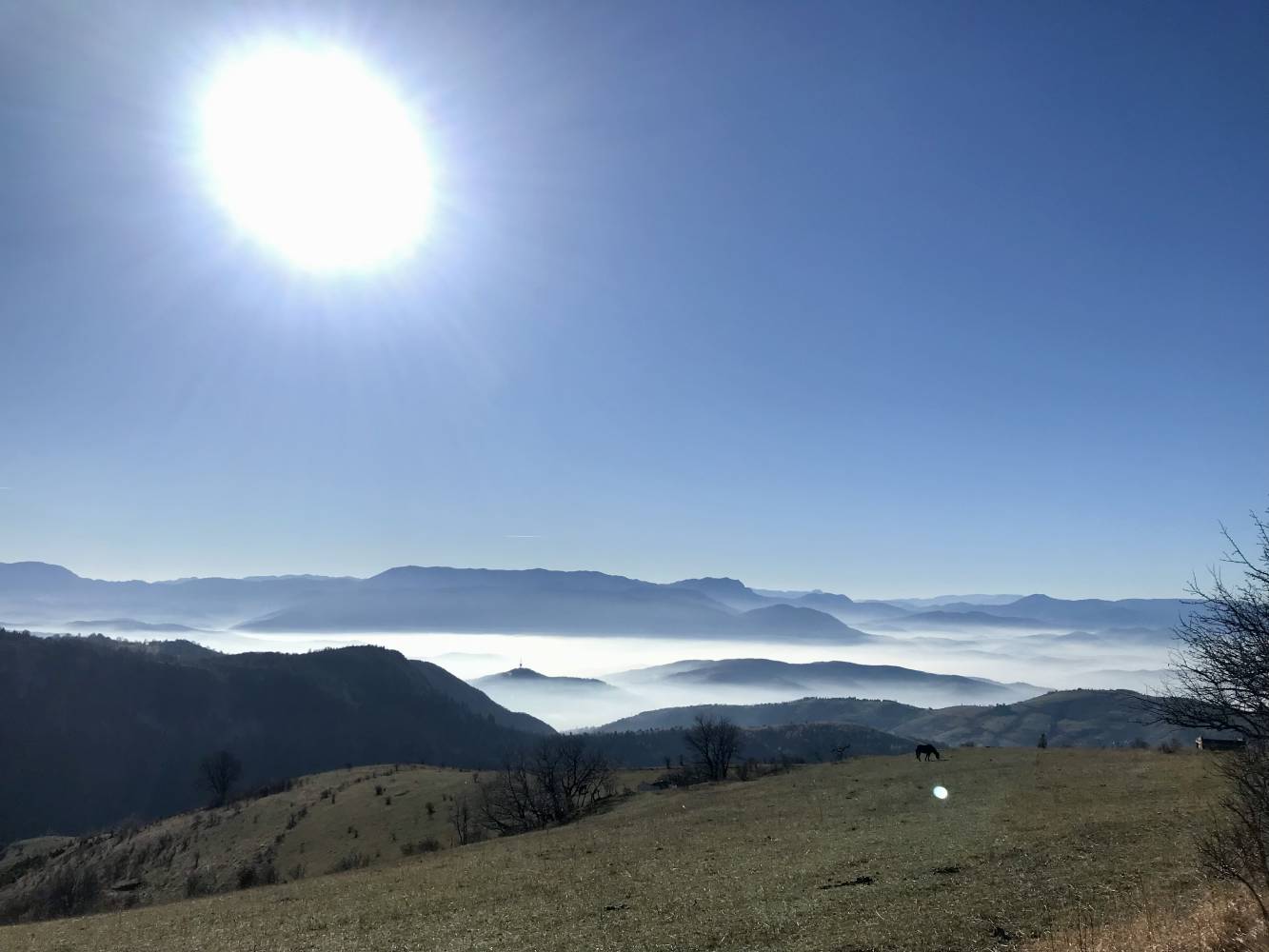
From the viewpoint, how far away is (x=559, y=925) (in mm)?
18047

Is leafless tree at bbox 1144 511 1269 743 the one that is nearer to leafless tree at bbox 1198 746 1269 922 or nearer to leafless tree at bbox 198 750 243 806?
leafless tree at bbox 1198 746 1269 922

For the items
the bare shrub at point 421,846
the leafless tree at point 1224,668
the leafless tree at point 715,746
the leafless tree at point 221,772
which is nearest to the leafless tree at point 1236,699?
the leafless tree at point 1224,668

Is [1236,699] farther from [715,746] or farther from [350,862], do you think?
[715,746]

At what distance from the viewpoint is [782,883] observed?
1969 cm

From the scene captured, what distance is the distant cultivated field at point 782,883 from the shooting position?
15531 millimetres

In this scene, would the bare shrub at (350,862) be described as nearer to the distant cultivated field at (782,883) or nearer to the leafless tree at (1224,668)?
the distant cultivated field at (782,883)

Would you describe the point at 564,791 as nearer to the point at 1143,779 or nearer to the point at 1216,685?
the point at 1143,779

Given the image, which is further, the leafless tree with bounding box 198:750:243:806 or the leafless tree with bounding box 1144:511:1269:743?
the leafless tree with bounding box 198:750:243:806

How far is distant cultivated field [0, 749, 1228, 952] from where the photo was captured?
51.0 ft

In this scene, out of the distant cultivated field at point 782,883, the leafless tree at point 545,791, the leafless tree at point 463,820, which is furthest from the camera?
the leafless tree at point 545,791

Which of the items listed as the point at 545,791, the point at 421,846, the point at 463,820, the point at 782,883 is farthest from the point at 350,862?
the point at 782,883

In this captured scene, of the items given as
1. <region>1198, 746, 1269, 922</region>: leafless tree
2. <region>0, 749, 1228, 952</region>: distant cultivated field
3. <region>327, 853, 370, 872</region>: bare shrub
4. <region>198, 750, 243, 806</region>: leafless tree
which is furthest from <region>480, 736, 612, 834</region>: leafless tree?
<region>198, 750, 243, 806</region>: leafless tree

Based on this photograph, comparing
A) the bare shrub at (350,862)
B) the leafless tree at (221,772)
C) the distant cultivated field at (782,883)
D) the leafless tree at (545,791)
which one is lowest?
the leafless tree at (221,772)

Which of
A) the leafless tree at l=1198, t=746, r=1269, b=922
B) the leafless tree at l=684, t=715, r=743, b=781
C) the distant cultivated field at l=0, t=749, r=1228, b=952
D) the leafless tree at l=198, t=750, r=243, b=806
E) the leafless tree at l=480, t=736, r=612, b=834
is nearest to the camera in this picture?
the leafless tree at l=1198, t=746, r=1269, b=922
